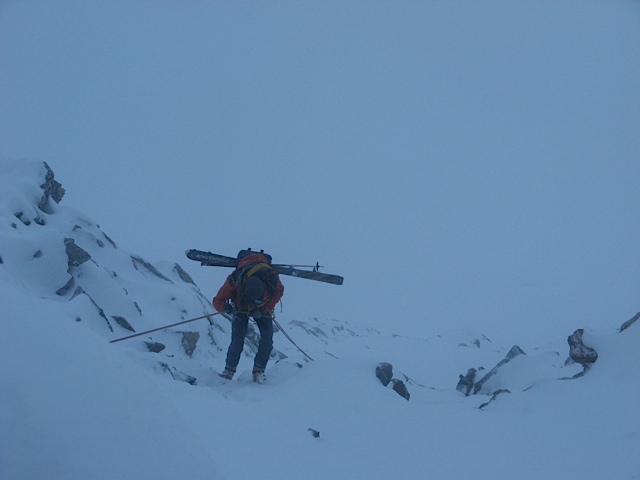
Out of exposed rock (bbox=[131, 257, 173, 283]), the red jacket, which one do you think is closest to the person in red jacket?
the red jacket

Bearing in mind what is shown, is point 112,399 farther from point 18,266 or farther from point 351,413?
point 18,266

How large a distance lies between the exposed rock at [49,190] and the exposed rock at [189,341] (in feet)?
21.6

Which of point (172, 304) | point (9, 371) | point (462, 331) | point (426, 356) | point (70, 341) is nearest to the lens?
point (9, 371)

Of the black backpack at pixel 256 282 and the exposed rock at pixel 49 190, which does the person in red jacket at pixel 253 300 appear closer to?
the black backpack at pixel 256 282

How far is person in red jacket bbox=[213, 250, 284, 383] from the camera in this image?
8102 millimetres

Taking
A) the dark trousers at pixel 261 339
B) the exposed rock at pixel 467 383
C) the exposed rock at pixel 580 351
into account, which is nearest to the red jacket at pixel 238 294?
the dark trousers at pixel 261 339

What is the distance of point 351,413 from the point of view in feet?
21.1

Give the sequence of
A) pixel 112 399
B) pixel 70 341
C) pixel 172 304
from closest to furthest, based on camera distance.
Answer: pixel 112 399
pixel 70 341
pixel 172 304

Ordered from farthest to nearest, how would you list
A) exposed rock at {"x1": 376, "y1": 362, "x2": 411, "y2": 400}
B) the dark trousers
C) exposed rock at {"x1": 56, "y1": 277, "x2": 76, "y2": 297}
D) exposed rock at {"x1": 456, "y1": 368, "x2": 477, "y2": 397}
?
exposed rock at {"x1": 456, "y1": 368, "x2": 477, "y2": 397} < exposed rock at {"x1": 56, "y1": 277, "x2": 76, "y2": 297} < exposed rock at {"x1": 376, "y1": 362, "x2": 411, "y2": 400} < the dark trousers

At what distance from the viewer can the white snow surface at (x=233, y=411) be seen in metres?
2.92

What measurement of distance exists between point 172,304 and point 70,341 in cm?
1214

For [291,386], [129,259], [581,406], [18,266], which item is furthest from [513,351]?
[18,266]

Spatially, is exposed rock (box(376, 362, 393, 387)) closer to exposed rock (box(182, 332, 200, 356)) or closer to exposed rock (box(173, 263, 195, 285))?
exposed rock (box(182, 332, 200, 356))

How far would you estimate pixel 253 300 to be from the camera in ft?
26.4
